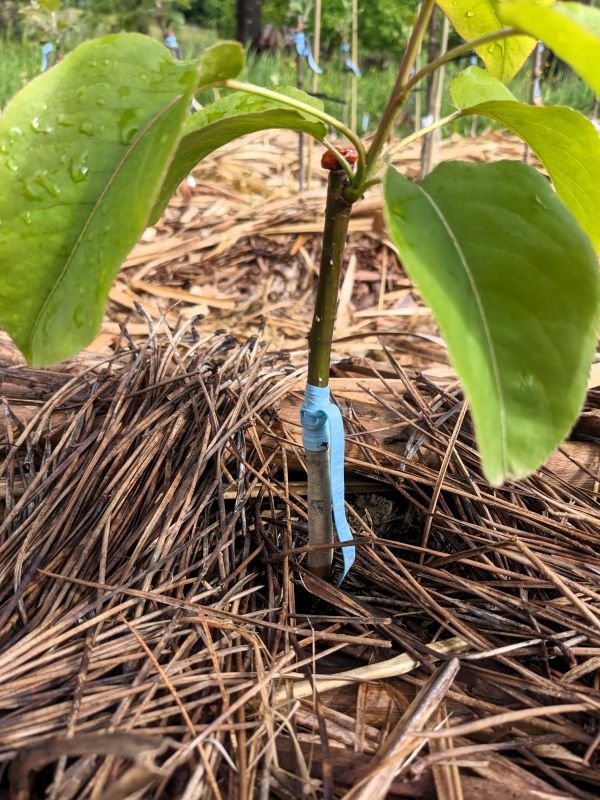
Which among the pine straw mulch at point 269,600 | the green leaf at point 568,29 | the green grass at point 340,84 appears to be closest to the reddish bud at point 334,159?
the green leaf at point 568,29

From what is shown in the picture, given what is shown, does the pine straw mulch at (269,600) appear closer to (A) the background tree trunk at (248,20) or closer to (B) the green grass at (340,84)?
(B) the green grass at (340,84)

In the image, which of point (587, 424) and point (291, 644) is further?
point (587, 424)

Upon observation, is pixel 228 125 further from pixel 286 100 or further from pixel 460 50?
pixel 460 50

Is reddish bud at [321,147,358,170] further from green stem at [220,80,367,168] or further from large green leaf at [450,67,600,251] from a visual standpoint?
large green leaf at [450,67,600,251]

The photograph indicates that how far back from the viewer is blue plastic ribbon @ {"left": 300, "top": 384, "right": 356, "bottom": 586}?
77 cm

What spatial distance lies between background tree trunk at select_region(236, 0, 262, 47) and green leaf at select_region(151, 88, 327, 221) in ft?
26.6

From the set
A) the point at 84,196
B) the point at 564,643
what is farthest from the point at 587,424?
the point at 84,196

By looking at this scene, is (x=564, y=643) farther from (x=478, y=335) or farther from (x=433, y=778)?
(x=478, y=335)

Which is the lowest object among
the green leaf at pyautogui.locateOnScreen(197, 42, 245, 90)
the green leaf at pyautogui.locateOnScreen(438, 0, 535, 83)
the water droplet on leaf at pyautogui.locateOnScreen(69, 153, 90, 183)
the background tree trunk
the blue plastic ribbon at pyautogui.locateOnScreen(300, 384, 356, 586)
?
the blue plastic ribbon at pyautogui.locateOnScreen(300, 384, 356, 586)

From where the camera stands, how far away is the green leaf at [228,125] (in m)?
0.63

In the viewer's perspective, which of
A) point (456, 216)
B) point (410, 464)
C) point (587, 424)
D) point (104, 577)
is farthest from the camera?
point (587, 424)

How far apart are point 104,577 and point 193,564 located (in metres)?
0.11

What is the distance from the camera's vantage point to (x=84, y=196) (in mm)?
590

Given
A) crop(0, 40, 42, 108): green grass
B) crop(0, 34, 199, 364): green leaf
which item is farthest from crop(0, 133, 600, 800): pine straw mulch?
crop(0, 40, 42, 108): green grass
